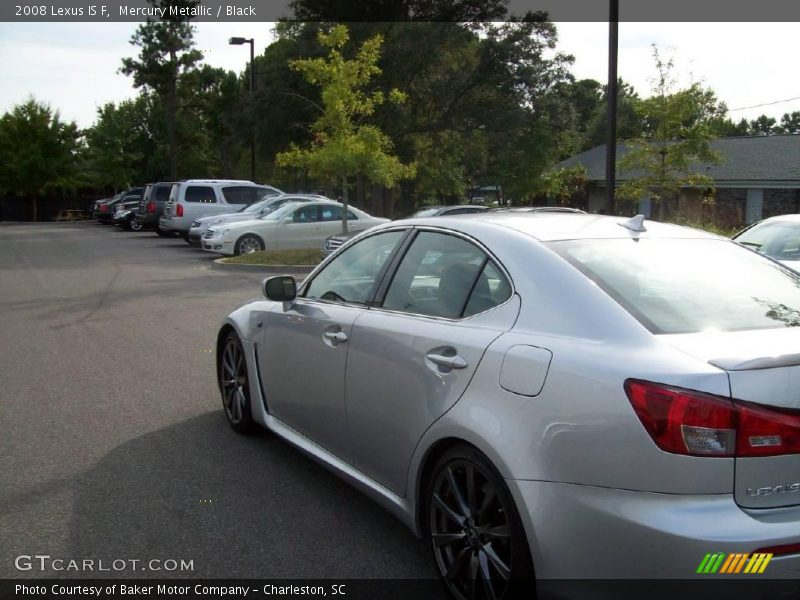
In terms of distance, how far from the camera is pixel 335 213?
2178 cm

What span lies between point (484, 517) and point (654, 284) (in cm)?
115

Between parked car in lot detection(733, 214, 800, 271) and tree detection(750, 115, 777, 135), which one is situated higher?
tree detection(750, 115, 777, 135)

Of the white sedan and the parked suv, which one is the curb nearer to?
the white sedan

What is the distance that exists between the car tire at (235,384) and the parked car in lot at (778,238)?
19.5 feet

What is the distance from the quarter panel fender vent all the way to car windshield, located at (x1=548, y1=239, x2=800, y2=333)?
379 mm

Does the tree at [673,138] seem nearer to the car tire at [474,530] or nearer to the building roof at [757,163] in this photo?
the building roof at [757,163]

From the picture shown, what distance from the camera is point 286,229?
21312 millimetres

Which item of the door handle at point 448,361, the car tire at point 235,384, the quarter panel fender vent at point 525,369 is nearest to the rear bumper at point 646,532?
the quarter panel fender vent at point 525,369

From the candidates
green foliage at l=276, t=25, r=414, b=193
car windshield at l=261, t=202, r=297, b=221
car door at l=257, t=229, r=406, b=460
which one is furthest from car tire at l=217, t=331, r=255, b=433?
green foliage at l=276, t=25, r=414, b=193

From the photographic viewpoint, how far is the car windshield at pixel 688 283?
3074 millimetres

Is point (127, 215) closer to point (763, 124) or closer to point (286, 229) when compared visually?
point (286, 229)

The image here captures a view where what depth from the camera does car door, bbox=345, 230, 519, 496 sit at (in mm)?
3340

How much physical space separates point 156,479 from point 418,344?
2.20m

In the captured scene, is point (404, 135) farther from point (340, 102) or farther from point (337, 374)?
point (337, 374)
